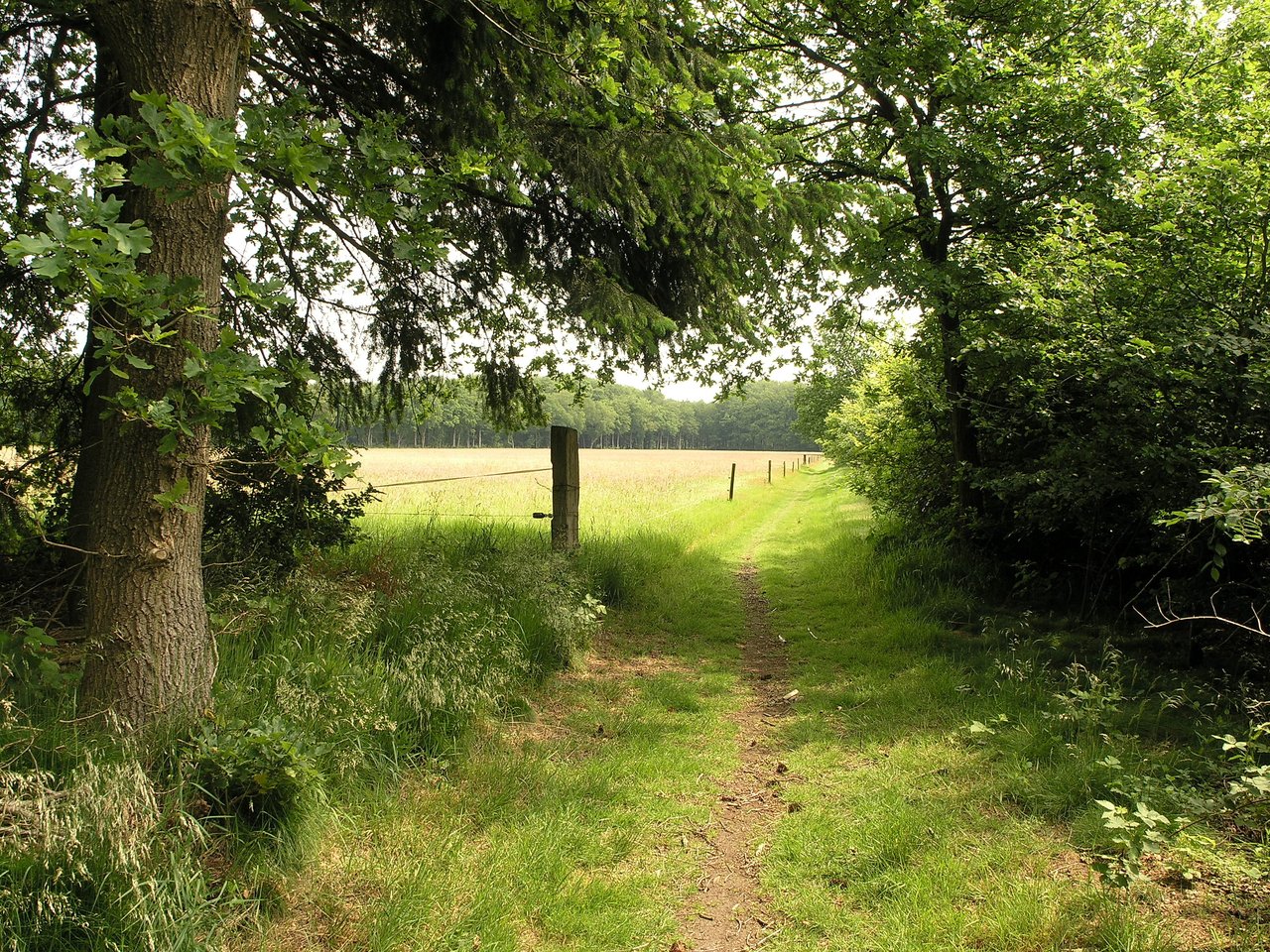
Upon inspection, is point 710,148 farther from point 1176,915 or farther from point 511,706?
point 1176,915

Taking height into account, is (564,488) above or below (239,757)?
above

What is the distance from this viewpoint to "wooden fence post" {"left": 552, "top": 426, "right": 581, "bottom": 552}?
7.51 m

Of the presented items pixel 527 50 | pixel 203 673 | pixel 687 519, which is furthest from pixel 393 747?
pixel 687 519

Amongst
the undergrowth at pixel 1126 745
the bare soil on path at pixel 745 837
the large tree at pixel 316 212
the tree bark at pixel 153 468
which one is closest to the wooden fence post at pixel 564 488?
the large tree at pixel 316 212

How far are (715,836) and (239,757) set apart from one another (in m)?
2.31

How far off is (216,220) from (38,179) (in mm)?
799

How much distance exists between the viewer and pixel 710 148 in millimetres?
4281

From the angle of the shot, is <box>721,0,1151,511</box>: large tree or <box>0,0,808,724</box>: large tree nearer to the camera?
<box>0,0,808,724</box>: large tree

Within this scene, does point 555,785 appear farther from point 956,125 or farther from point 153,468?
point 956,125

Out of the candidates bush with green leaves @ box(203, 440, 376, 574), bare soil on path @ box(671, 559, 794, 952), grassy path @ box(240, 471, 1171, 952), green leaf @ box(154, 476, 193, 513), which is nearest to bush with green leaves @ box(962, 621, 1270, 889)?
grassy path @ box(240, 471, 1171, 952)

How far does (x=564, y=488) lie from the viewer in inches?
299

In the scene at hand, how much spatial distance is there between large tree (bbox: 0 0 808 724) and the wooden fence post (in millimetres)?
895

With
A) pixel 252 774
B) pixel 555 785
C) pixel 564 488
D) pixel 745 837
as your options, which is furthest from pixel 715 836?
pixel 564 488

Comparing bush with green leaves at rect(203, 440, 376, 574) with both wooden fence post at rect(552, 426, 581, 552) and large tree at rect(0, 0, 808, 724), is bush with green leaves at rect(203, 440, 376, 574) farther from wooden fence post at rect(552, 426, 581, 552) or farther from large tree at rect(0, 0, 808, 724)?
wooden fence post at rect(552, 426, 581, 552)
